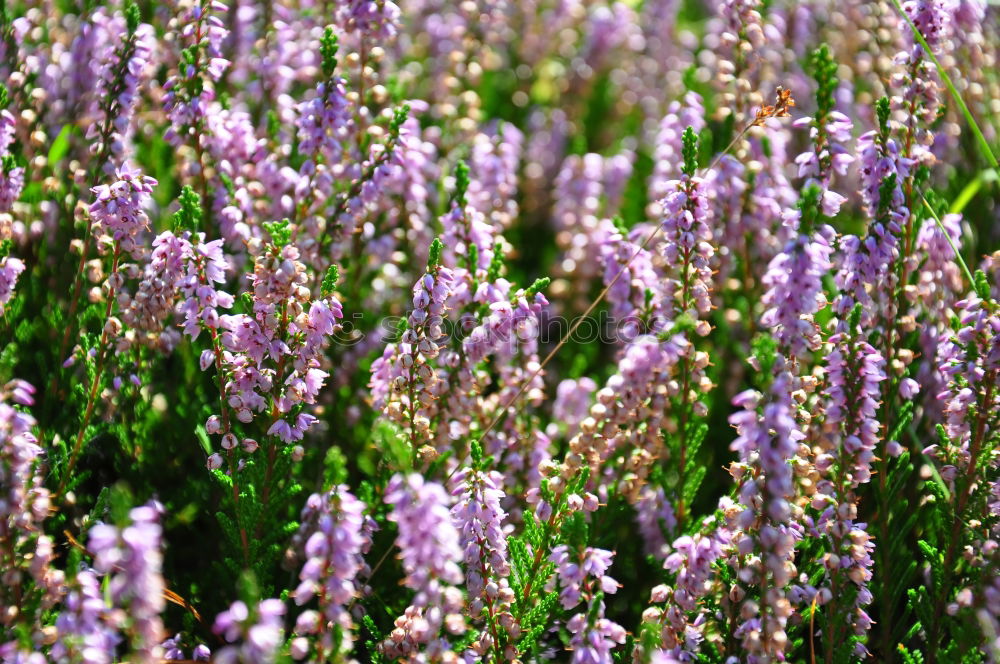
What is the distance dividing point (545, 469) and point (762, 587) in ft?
2.87

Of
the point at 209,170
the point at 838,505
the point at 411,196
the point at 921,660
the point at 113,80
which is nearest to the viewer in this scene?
the point at 838,505

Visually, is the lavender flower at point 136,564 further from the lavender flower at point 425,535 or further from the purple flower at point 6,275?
the purple flower at point 6,275

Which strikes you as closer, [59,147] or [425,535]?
[425,535]

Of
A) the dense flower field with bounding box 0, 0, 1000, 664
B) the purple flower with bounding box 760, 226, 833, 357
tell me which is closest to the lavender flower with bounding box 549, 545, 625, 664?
the dense flower field with bounding box 0, 0, 1000, 664

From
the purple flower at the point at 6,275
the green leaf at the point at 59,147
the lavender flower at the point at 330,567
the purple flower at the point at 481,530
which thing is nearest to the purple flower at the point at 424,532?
the lavender flower at the point at 330,567

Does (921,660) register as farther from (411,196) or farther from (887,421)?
(411,196)

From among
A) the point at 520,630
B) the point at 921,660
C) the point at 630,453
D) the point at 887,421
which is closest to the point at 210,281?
the point at 520,630

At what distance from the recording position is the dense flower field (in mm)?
2803

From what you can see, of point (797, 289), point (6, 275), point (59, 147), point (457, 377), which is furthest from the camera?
point (59, 147)

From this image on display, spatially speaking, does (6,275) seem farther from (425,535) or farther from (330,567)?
(425,535)

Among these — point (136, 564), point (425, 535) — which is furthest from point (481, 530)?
point (136, 564)

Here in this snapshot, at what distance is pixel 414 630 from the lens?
8.91ft

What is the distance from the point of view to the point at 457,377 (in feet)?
12.3

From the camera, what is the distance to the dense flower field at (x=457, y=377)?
2803 mm
